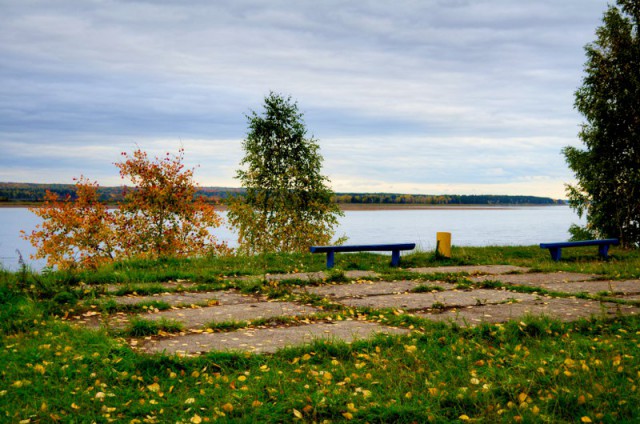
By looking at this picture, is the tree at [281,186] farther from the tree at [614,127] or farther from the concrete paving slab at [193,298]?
the concrete paving slab at [193,298]

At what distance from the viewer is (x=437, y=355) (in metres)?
5.65

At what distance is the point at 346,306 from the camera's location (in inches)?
323

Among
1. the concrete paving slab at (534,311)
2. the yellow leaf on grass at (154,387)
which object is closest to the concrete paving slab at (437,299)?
the concrete paving slab at (534,311)

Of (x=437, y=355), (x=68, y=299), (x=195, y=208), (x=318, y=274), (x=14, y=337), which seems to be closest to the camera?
(x=437, y=355)

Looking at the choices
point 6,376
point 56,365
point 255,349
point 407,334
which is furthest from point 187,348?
point 407,334

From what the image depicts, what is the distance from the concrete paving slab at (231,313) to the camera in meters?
7.12

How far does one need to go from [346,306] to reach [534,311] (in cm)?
280

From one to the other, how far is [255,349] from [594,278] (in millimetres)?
8843

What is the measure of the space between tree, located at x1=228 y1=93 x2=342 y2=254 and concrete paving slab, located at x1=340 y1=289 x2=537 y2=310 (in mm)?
20958

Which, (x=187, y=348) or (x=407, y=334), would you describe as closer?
(x=187, y=348)

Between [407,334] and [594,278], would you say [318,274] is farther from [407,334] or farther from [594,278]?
[594,278]

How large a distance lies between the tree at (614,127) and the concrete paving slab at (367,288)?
58.5 feet

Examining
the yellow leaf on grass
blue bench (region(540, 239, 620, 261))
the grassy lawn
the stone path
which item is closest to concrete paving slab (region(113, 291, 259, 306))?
the stone path

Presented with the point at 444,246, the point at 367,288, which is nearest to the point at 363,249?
the point at 367,288
